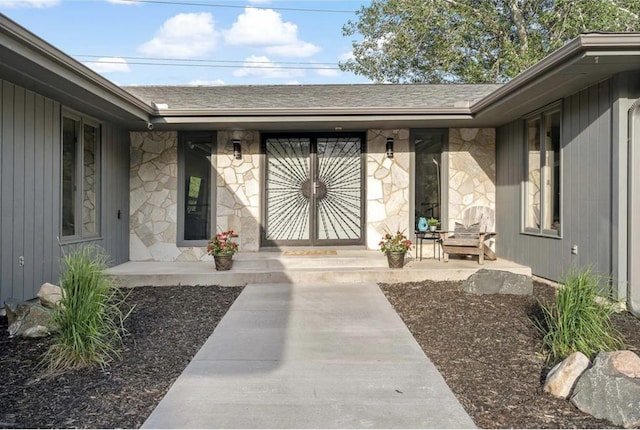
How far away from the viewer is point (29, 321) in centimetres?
369

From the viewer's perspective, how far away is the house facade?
14.7 ft

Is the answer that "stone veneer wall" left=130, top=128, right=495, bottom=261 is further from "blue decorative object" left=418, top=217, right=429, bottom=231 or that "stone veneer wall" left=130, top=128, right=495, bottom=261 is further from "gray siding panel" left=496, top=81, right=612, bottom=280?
"gray siding panel" left=496, top=81, right=612, bottom=280

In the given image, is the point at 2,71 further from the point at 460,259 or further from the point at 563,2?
the point at 563,2

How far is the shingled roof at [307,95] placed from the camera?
7273 mm

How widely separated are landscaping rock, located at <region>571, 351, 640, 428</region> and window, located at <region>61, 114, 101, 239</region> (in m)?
5.71

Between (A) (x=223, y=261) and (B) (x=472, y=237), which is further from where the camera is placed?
(B) (x=472, y=237)

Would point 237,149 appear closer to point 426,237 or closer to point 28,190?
point 28,190

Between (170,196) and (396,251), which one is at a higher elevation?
(170,196)

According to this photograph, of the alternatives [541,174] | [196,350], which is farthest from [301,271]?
[541,174]

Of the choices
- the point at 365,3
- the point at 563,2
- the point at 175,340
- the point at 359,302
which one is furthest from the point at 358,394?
the point at 365,3

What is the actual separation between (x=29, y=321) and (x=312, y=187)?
15.8 feet

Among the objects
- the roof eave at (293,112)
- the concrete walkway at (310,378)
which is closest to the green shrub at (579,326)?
the concrete walkway at (310,378)

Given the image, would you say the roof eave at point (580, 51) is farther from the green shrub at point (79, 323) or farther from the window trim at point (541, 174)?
the green shrub at point (79, 323)

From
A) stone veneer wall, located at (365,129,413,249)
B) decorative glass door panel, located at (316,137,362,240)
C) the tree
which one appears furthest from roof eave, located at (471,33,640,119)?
the tree
